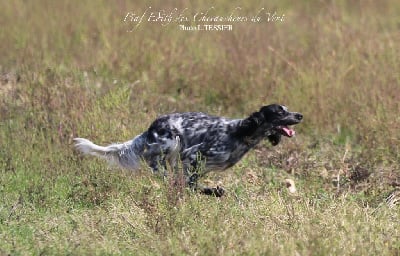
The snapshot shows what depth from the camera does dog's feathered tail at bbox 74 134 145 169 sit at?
30.2 ft

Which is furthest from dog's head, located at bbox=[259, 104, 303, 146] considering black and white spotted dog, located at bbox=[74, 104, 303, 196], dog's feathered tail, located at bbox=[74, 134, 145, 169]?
dog's feathered tail, located at bbox=[74, 134, 145, 169]

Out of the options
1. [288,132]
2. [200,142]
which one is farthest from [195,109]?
[288,132]

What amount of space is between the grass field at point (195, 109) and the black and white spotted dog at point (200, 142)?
340 millimetres

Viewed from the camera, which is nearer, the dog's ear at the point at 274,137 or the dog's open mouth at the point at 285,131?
the dog's open mouth at the point at 285,131

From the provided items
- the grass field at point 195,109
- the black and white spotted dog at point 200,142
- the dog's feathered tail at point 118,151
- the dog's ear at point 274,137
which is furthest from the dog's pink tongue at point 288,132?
the dog's feathered tail at point 118,151

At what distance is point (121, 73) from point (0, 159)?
3.41 metres

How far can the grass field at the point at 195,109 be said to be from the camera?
704cm

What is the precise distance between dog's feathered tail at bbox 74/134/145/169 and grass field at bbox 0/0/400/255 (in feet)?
0.47

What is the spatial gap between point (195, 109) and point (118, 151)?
2712mm

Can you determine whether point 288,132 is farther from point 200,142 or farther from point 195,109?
point 195,109

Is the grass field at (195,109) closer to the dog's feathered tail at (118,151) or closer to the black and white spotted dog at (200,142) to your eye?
the dog's feathered tail at (118,151)

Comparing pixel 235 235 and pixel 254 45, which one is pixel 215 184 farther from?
pixel 254 45

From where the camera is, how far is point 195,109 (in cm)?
1189

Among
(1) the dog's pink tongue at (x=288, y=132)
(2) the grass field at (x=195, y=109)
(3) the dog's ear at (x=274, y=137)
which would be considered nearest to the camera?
(2) the grass field at (x=195, y=109)
